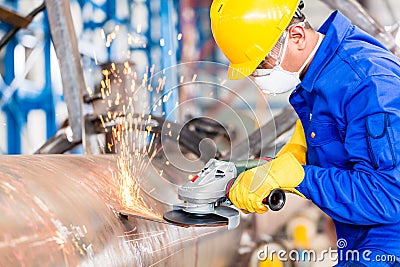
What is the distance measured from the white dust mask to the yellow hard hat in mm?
51

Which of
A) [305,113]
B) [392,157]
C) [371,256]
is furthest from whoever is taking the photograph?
[305,113]

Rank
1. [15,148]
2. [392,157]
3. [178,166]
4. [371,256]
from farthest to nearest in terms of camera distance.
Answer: [15,148] < [178,166] < [371,256] < [392,157]

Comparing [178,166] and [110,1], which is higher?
[110,1]

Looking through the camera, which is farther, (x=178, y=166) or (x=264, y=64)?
(x=178, y=166)

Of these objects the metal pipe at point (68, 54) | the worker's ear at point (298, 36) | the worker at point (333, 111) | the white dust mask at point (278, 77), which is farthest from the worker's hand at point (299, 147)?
the metal pipe at point (68, 54)

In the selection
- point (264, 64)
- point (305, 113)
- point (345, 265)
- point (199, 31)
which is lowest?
point (345, 265)

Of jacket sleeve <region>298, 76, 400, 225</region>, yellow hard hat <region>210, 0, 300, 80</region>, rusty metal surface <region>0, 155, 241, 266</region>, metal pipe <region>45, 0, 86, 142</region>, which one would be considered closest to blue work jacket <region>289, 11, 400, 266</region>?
jacket sleeve <region>298, 76, 400, 225</region>

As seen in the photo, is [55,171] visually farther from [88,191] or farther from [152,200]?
[152,200]

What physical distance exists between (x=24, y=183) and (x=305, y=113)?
77 cm

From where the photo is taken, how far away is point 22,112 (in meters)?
4.05

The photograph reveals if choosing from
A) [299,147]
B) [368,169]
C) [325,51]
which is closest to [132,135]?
[299,147]

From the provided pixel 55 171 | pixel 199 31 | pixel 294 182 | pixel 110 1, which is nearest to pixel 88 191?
pixel 55 171

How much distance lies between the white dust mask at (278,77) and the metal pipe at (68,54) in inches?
56.9

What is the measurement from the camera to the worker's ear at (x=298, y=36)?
1405 millimetres
